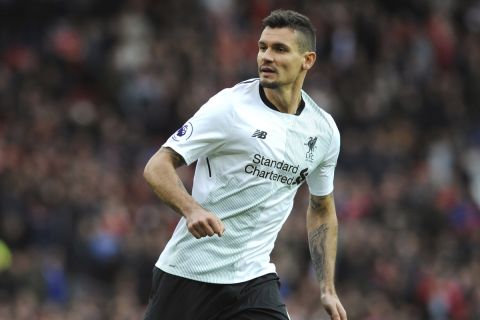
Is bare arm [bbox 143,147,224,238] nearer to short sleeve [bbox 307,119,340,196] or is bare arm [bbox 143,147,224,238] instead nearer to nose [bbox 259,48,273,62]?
nose [bbox 259,48,273,62]

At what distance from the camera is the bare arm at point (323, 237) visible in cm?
726

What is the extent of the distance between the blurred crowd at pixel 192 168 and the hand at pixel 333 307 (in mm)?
7348

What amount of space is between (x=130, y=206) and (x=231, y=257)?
10.3 m

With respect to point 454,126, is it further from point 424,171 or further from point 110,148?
point 110,148

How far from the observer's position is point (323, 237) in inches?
291

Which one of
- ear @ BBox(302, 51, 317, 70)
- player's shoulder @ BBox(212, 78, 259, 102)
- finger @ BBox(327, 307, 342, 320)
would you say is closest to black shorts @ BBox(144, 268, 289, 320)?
finger @ BBox(327, 307, 342, 320)

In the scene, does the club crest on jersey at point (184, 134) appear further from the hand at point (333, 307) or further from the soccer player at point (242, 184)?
the hand at point (333, 307)

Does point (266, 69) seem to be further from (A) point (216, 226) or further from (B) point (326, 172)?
(A) point (216, 226)

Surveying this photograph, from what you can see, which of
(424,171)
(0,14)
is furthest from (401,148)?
(0,14)

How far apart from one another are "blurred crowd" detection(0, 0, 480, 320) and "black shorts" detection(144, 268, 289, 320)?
7.38 m

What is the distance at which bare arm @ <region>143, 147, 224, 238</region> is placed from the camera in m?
6.03

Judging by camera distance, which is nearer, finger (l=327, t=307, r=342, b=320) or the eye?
the eye

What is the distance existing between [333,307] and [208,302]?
2.38 ft

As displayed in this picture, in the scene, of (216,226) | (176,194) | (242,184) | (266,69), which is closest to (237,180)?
(242,184)
